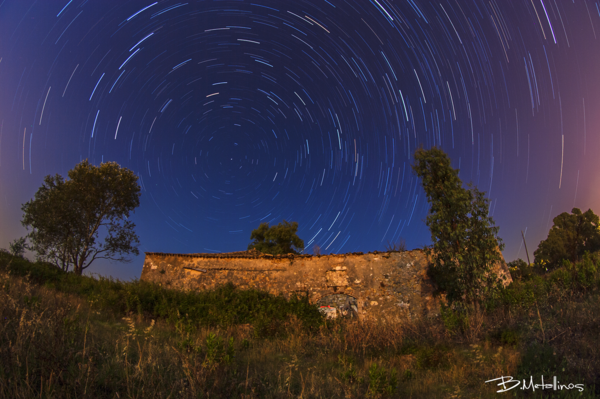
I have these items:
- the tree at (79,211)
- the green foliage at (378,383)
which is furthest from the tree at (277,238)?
the green foliage at (378,383)

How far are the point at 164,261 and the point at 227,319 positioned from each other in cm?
610

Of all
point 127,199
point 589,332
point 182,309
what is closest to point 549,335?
point 589,332

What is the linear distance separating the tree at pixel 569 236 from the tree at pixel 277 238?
90.4ft

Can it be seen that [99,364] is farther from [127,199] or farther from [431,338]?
[127,199]

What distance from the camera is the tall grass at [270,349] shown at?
11.9ft

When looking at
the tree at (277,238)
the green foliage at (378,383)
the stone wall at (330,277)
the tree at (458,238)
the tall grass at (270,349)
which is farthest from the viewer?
the tree at (277,238)

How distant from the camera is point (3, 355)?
348 centimetres

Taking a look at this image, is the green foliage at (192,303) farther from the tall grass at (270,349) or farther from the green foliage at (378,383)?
the green foliage at (378,383)

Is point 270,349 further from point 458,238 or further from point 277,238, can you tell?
point 277,238

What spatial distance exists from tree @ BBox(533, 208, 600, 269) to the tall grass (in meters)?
26.8

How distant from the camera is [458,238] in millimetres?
12594

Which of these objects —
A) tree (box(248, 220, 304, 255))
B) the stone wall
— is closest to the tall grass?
the stone wall

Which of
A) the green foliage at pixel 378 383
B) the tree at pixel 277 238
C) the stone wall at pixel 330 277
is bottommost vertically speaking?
Answer: the green foliage at pixel 378 383

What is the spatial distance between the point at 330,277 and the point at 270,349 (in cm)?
697
